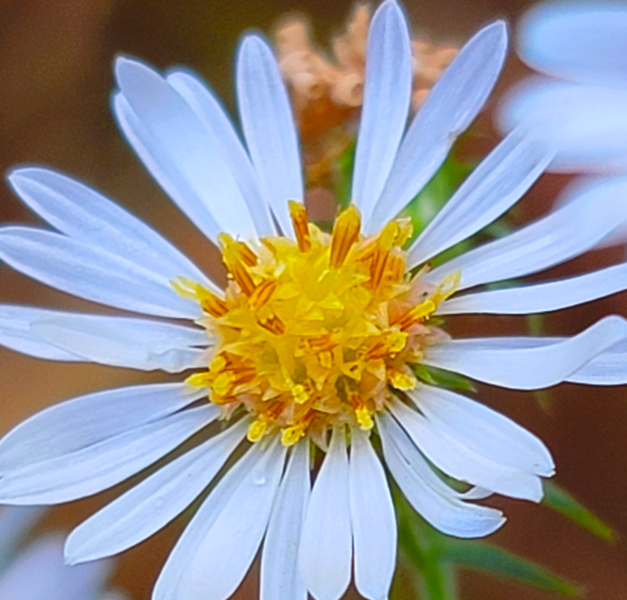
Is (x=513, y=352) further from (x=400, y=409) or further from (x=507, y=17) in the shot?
(x=507, y=17)

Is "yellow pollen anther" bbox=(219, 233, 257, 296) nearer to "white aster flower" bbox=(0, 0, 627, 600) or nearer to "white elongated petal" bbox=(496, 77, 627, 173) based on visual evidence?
"white aster flower" bbox=(0, 0, 627, 600)

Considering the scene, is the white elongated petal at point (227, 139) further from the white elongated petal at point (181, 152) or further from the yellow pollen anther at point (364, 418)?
the yellow pollen anther at point (364, 418)

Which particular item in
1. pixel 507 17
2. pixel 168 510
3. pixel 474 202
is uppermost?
pixel 507 17

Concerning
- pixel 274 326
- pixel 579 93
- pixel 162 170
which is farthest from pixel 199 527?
pixel 579 93

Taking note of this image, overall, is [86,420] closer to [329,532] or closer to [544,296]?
[329,532]

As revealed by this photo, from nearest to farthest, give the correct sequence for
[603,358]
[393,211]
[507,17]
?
1. [603,358]
2. [393,211]
3. [507,17]

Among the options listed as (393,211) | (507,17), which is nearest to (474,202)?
(393,211)
